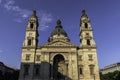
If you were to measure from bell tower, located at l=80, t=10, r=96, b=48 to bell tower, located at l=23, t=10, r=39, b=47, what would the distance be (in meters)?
12.0

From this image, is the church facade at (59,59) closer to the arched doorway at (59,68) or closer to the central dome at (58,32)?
the arched doorway at (59,68)

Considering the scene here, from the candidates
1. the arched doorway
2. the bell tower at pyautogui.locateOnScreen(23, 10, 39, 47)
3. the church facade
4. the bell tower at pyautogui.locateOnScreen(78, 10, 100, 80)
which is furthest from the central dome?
the arched doorway

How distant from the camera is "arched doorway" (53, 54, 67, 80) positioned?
43.1 m

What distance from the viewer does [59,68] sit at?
44.4m

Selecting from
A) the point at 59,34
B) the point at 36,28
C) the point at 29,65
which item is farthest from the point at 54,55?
the point at 59,34

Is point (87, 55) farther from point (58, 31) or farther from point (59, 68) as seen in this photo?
point (58, 31)

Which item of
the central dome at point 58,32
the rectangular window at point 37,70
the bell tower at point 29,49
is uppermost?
the central dome at point 58,32

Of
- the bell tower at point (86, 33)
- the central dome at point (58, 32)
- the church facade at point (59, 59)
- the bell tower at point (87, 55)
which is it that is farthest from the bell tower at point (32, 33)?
the bell tower at point (86, 33)

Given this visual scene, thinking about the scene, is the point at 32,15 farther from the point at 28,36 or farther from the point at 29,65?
the point at 29,65

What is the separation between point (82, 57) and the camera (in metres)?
43.7

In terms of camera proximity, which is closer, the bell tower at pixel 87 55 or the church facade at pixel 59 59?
the church facade at pixel 59 59

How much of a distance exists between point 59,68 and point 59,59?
2.34 m

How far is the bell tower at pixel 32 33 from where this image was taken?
45.0m

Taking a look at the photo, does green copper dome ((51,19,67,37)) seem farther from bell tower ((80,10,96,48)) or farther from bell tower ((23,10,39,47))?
bell tower ((23,10,39,47))
